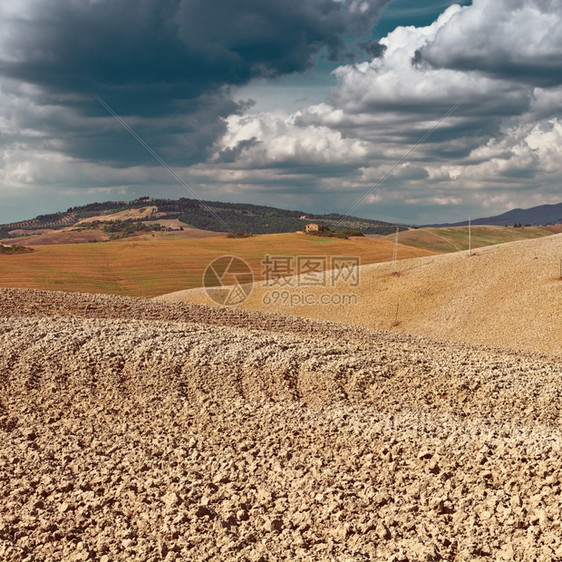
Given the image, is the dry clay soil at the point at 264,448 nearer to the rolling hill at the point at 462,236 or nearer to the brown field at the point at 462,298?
the brown field at the point at 462,298

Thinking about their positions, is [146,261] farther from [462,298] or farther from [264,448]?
[264,448]

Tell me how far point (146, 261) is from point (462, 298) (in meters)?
42.8

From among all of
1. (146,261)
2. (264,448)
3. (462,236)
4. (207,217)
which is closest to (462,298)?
(264,448)

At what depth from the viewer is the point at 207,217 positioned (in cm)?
15450

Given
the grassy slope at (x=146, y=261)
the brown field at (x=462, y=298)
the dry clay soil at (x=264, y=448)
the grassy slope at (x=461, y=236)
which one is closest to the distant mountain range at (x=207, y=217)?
the grassy slope at (x=461, y=236)

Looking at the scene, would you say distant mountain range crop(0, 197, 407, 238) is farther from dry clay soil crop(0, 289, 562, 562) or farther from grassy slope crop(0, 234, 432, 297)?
dry clay soil crop(0, 289, 562, 562)

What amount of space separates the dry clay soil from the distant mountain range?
4029 inches

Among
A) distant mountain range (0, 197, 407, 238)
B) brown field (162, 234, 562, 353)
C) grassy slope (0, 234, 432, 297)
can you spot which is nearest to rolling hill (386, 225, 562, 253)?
distant mountain range (0, 197, 407, 238)

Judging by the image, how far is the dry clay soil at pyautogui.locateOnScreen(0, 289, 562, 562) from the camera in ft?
20.8

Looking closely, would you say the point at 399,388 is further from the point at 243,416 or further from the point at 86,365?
the point at 86,365

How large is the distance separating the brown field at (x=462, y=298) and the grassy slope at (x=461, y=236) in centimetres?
6578

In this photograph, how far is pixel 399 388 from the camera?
425 inches

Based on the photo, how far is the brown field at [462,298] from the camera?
23859 mm

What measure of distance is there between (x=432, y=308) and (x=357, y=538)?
881 inches
